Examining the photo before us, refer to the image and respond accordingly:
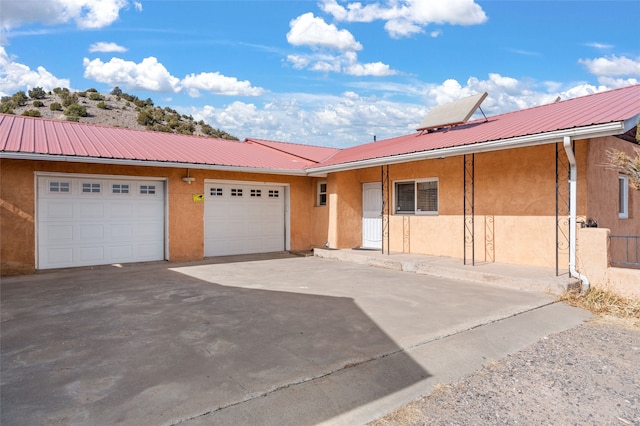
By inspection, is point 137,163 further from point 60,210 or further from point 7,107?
point 7,107

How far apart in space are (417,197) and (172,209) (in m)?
6.76

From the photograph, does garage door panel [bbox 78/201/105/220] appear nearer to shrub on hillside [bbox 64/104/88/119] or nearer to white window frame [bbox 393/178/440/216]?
white window frame [bbox 393/178/440/216]

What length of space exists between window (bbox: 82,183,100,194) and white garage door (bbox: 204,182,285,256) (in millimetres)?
2792

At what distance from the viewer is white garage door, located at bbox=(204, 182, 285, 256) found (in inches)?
465

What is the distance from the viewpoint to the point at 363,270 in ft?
31.2

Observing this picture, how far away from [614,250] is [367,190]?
6.56 metres

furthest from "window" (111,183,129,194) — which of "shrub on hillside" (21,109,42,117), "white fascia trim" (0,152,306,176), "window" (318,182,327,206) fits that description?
"shrub on hillside" (21,109,42,117)

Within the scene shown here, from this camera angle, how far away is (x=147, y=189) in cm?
1076

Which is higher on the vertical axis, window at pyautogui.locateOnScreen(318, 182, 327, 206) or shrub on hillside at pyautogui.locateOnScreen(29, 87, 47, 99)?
shrub on hillside at pyautogui.locateOnScreen(29, 87, 47, 99)

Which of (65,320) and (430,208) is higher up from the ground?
(430,208)

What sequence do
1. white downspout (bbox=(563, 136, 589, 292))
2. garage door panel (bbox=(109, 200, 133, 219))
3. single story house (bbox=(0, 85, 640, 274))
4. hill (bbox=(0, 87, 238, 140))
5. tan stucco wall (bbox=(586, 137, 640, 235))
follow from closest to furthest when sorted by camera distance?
white downspout (bbox=(563, 136, 589, 292)) → tan stucco wall (bbox=(586, 137, 640, 235)) → single story house (bbox=(0, 85, 640, 274)) → garage door panel (bbox=(109, 200, 133, 219)) → hill (bbox=(0, 87, 238, 140))

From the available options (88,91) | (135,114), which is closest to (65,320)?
(135,114)

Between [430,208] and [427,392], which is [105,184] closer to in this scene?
[430,208]

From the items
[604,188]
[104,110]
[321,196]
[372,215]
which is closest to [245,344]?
[604,188]
